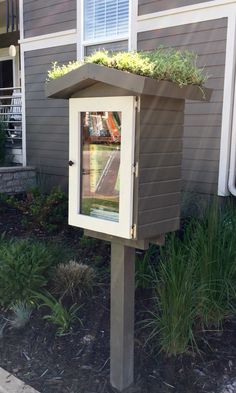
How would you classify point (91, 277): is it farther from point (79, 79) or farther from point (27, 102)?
point (27, 102)

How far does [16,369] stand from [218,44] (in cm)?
381

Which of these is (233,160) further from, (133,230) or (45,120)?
(45,120)

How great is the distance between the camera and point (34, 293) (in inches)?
134

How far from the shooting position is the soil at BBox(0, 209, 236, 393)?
2562 millimetres

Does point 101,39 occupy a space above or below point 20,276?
above

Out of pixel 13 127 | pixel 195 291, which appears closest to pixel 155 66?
pixel 195 291

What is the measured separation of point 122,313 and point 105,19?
196 inches

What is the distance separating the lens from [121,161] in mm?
2229

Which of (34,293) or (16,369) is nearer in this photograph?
(16,369)

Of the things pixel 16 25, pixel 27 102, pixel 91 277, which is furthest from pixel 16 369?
pixel 16 25

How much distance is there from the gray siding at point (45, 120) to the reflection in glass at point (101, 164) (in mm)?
4723

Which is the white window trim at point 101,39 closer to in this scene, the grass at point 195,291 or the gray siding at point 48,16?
the gray siding at point 48,16

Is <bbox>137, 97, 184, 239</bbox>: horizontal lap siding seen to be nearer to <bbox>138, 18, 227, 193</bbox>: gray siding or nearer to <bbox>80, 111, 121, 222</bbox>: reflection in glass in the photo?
<bbox>80, 111, 121, 222</bbox>: reflection in glass

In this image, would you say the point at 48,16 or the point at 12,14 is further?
the point at 12,14
